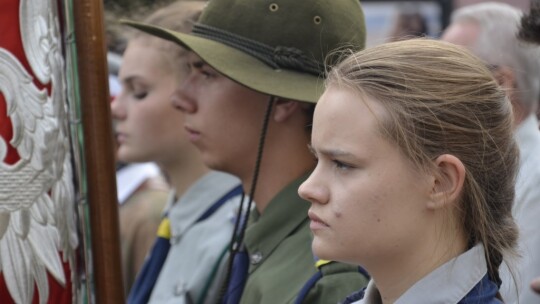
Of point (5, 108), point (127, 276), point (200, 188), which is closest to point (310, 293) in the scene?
point (5, 108)

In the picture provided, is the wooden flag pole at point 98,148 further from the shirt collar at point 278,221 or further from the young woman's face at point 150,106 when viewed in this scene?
the young woman's face at point 150,106

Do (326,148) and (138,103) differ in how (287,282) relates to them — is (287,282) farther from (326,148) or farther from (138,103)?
(138,103)

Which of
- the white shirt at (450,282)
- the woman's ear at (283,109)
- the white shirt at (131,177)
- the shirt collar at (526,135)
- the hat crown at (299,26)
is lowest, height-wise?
the white shirt at (131,177)

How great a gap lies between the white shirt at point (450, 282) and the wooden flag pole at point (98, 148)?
773 millimetres

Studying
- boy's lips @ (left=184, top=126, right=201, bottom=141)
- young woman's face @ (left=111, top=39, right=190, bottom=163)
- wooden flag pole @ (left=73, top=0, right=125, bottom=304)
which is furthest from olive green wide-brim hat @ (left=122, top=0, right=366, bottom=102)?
young woman's face @ (left=111, top=39, right=190, bottom=163)

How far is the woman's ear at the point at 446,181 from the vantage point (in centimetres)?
192

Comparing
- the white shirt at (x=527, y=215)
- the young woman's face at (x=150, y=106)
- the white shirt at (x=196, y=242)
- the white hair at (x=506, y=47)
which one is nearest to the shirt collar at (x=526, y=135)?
the white shirt at (x=527, y=215)

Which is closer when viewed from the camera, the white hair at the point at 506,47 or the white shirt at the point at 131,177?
the white hair at the point at 506,47

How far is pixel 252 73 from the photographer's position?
272cm

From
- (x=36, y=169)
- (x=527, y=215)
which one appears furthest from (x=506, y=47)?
(x=36, y=169)

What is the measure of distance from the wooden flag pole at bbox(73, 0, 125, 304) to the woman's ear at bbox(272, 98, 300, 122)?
53cm

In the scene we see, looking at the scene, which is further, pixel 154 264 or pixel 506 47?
pixel 506 47

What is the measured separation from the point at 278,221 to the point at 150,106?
3.86 feet

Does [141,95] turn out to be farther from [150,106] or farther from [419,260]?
[419,260]
